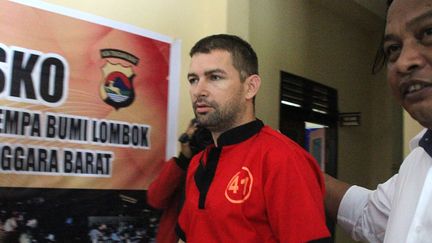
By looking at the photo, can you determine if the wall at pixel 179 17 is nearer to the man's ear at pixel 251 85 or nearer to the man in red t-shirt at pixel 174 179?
the man in red t-shirt at pixel 174 179

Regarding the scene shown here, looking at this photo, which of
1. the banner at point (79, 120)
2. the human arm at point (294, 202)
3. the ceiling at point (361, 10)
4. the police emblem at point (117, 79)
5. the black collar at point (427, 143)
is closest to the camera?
the black collar at point (427, 143)

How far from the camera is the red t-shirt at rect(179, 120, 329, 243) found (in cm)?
94

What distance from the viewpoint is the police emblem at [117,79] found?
1.39m

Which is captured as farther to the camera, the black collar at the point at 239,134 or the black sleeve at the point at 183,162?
the black sleeve at the point at 183,162

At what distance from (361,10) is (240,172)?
2.71 meters

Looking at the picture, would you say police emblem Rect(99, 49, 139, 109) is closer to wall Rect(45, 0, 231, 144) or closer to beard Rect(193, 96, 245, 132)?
wall Rect(45, 0, 231, 144)

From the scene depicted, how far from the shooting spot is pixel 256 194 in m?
1.00

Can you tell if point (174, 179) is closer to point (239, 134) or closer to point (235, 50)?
point (239, 134)

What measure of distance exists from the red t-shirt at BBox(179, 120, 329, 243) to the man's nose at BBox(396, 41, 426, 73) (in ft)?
1.28

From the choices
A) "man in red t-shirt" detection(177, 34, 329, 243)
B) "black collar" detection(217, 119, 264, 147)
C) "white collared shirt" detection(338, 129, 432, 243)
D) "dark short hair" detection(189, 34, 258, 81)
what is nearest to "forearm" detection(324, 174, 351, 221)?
"white collared shirt" detection(338, 129, 432, 243)

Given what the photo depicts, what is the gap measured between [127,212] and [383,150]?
114 inches

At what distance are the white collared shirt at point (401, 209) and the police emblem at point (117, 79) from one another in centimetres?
81

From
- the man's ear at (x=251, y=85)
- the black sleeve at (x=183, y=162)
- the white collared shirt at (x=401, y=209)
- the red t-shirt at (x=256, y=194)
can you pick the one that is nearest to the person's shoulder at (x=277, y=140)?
the red t-shirt at (x=256, y=194)

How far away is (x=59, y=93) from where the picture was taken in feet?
4.13
